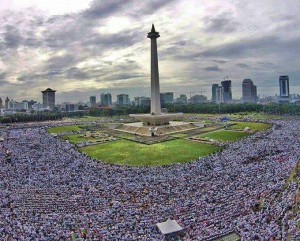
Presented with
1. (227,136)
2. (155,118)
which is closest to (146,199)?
(227,136)

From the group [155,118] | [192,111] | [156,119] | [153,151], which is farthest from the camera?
[192,111]

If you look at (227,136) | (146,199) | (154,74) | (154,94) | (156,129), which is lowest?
(146,199)

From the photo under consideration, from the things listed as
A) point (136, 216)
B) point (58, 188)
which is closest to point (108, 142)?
point (58, 188)

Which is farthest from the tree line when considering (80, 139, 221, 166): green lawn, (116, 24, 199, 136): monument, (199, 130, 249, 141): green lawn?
(80, 139, 221, 166): green lawn

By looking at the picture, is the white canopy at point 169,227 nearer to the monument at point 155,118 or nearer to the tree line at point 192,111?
the monument at point 155,118

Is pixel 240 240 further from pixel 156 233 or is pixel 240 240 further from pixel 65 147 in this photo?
pixel 65 147

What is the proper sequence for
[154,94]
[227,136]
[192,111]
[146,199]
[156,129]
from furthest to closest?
[192,111] → [154,94] → [156,129] → [227,136] → [146,199]

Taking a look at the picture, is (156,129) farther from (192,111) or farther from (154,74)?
(192,111)
